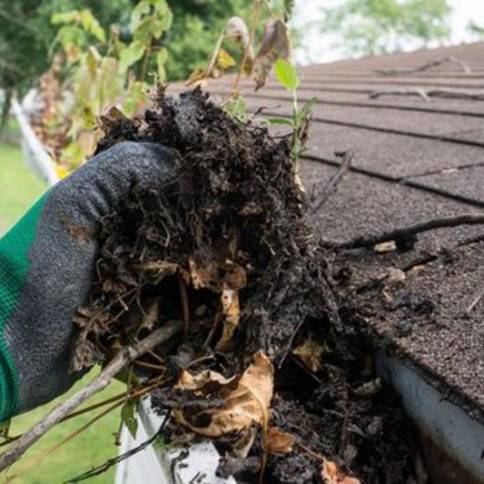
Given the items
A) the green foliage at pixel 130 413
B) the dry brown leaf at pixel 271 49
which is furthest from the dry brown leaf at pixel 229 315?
the dry brown leaf at pixel 271 49

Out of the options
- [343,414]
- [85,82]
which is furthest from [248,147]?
[85,82]

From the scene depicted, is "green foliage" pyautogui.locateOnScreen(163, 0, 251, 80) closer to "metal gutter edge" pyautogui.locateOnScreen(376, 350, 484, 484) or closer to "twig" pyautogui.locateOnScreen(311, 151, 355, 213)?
"twig" pyautogui.locateOnScreen(311, 151, 355, 213)

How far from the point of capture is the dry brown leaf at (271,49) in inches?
67.0

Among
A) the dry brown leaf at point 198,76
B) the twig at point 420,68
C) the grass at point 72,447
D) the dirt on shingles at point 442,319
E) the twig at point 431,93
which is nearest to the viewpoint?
the dirt on shingles at point 442,319

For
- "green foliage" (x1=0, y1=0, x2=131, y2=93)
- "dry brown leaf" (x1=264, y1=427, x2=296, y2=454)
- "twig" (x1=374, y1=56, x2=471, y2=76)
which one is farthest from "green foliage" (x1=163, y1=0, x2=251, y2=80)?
"dry brown leaf" (x1=264, y1=427, x2=296, y2=454)

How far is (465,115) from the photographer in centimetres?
264

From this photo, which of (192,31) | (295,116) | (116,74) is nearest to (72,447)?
Answer: (116,74)

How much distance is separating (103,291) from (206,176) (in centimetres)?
22

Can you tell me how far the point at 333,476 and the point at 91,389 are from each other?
333 millimetres

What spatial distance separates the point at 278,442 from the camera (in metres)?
0.88

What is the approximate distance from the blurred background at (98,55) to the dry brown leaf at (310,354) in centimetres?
40

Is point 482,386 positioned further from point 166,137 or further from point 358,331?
point 166,137

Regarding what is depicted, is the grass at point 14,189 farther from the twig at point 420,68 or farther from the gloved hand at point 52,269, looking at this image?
the gloved hand at point 52,269

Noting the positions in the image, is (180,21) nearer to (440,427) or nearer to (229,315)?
(229,315)
